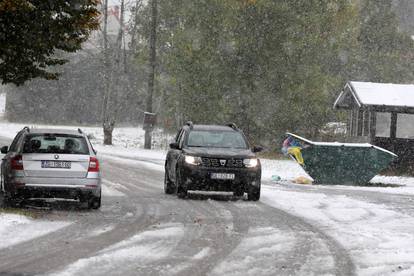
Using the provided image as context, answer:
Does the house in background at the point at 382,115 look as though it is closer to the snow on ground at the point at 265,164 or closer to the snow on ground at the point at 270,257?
the snow on ground at the point at 265,164

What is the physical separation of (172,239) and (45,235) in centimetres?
186

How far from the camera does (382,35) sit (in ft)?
201

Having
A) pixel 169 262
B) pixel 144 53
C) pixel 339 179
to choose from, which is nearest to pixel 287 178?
pixel 339 179

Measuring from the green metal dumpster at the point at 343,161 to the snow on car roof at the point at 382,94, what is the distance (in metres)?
6.98

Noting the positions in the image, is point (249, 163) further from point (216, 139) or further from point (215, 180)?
point (216, 139)

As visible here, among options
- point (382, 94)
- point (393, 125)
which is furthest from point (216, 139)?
point (382, 94)

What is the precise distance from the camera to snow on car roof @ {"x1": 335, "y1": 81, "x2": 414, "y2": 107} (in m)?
33.2

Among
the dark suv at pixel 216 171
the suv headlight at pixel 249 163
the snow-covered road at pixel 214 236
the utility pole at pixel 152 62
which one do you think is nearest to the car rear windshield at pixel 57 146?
the snow-covered road at pixel 214 236

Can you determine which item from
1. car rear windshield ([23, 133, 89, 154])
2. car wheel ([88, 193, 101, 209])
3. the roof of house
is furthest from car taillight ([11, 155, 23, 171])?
the roof of house

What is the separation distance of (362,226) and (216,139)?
6293 millimetres

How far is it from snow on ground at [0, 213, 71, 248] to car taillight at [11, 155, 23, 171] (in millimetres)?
1499

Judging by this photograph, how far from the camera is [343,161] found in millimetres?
26453

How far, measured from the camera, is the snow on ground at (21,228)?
1140 cm

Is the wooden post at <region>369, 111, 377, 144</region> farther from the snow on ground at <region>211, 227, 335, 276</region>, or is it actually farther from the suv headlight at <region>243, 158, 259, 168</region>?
the snow on ground at <region>211, 227, 335, 276</region>
